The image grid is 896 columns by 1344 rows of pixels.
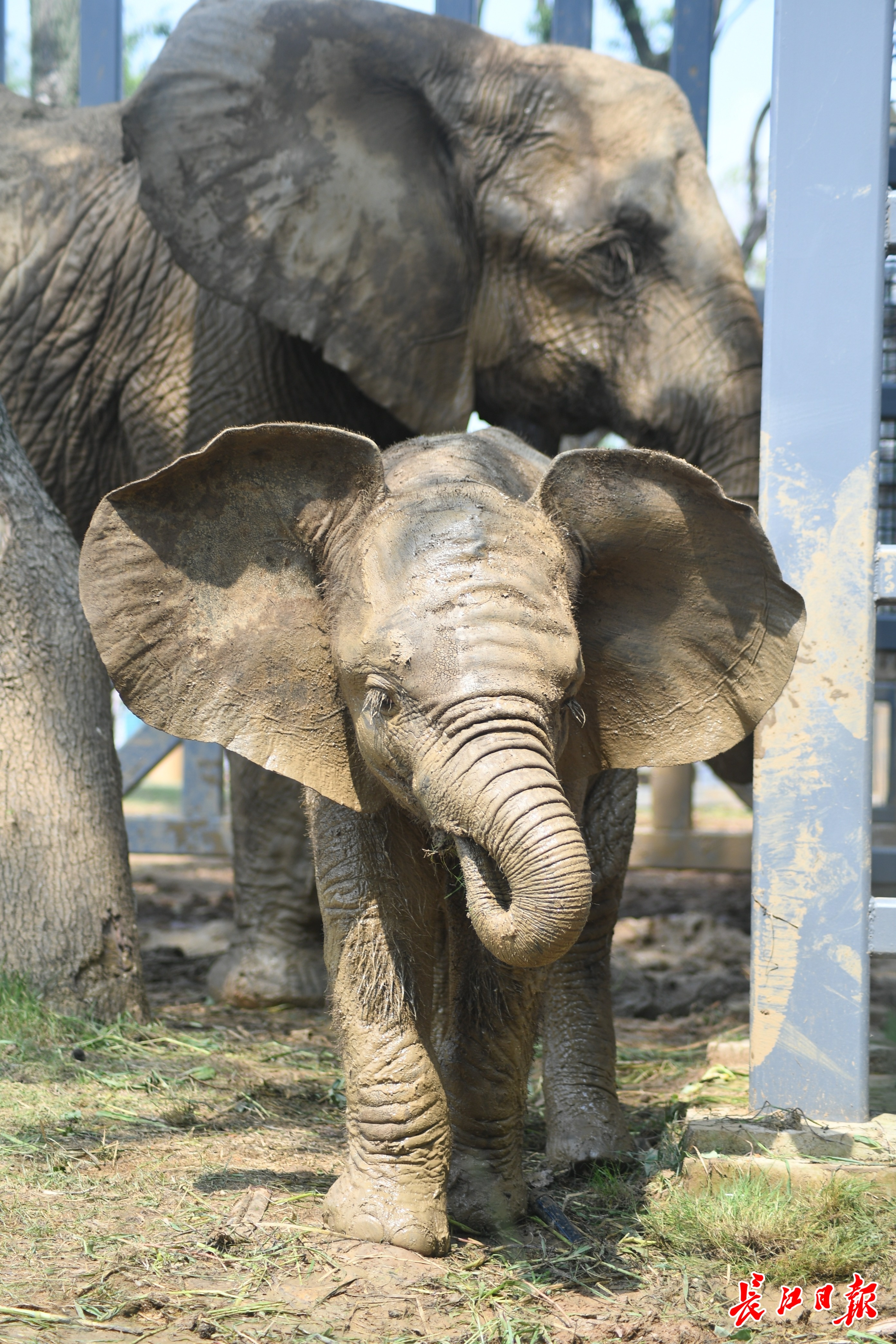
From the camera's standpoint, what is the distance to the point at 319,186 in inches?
232

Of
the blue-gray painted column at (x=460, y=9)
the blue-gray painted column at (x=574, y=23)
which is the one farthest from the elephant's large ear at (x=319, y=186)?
the blue-gray painted column at (x=574, y=23)

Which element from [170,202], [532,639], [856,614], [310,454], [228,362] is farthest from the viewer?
[228,362]

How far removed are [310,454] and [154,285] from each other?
3.79 metres

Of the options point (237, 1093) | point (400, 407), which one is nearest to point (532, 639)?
point (237, 1093)

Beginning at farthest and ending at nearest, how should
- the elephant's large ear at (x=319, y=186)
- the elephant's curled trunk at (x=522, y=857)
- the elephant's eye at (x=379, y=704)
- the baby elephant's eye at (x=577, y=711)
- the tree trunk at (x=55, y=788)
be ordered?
the elephant's large ear at (x=319, y=186) → the tree trunk at (x=55, y=788) → the baby elephant's eye at (x=577, y=711) → the elephant's eye at (x=379, y=704) → the elephant's curled trunk at (x=522, y=857)

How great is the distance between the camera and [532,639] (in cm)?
281

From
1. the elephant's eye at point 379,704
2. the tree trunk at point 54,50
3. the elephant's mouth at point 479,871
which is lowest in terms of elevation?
the elephant's mouth at point 479,871

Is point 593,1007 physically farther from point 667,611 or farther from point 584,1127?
point 667,611

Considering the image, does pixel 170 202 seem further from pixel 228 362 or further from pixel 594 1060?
pixel 594 1060

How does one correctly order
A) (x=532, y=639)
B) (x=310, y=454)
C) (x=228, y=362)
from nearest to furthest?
(x=532, y=639)
(x=310, y=454)
(x=228, y=362)

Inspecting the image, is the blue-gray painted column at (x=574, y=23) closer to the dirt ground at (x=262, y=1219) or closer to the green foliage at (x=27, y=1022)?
the dirt ground at (x=262, y=1219)

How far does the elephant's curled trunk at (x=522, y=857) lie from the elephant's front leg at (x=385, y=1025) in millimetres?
586

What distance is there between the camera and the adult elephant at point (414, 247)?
5867 millimetres

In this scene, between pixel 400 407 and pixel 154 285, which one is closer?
pixel 400 407
